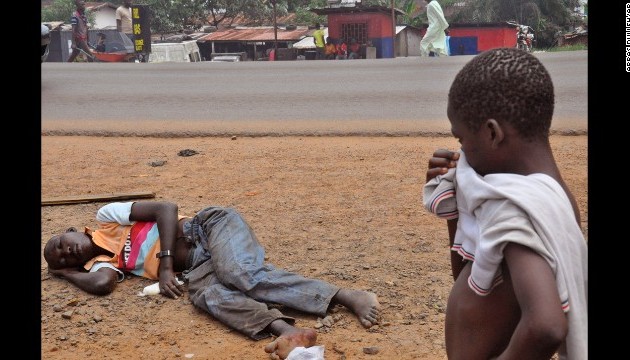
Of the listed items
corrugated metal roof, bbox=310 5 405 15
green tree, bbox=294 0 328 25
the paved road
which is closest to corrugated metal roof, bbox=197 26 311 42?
green tree, bbox=294 0 328 25

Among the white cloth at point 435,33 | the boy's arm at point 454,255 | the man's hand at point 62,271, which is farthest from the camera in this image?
the white cloth at point 435,33

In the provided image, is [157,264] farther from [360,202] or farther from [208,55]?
[208,55]

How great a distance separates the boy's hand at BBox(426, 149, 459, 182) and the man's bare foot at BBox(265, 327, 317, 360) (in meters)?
1.22

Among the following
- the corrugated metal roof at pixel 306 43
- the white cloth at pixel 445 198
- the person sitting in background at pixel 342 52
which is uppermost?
the corrugated metal roof at pixel 306 43

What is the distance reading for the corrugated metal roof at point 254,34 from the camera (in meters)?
26.0

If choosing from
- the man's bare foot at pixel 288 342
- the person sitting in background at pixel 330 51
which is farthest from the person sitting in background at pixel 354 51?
the man's bare foot at pixel 288 342

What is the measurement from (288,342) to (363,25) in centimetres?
2151

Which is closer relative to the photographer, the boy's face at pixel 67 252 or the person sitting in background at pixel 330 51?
the boy's face at pixel 67 252

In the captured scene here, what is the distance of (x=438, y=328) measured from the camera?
10.3ft

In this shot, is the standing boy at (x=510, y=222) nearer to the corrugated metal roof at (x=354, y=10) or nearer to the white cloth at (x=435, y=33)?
the white cloth at (x=435, y=33)

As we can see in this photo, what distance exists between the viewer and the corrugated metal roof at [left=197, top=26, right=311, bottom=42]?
26.0 metres

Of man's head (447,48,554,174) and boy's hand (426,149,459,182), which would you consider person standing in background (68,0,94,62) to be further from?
man's head (447,48,554,174)

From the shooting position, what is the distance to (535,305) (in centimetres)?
150
